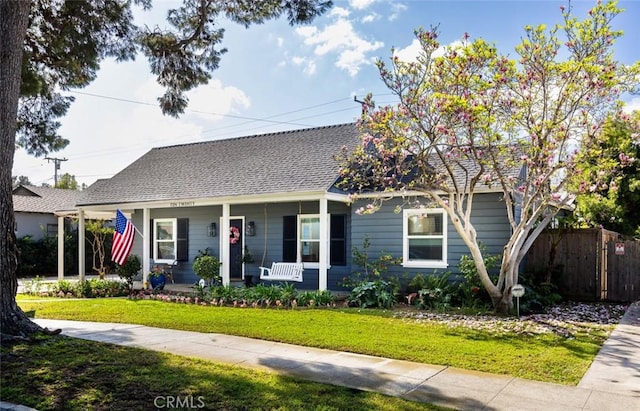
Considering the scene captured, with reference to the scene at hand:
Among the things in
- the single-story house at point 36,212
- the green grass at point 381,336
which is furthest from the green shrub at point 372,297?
the single-story house at point 36,212

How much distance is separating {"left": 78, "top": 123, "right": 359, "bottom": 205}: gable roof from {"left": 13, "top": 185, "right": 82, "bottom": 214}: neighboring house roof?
7760 millimetres

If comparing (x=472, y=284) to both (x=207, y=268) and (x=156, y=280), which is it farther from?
(x=156, y=280)

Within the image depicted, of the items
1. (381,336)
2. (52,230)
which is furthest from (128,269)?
(52,230)

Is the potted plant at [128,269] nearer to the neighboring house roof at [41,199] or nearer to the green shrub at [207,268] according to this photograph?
the green shrub at [207,268]

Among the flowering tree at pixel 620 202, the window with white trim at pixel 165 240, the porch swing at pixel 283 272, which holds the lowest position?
the porch swing at pixel 283 272

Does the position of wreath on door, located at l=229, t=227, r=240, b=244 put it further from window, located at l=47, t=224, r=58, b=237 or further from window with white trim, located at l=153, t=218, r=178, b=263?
window, located at l=47, t=224, r=58, b=237

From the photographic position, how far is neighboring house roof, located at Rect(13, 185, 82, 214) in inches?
1017

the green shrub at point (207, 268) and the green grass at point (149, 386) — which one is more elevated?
the green shrub at point (207, 268)

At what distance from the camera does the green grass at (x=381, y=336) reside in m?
6.50

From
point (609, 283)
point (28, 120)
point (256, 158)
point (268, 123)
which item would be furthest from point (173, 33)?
point (268, 123)

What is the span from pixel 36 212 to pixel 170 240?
1185cm

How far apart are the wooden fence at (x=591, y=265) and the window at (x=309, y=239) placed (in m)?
4.99

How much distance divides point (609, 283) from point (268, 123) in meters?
20.1

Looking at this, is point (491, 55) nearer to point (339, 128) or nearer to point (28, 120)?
point (339, 128)
